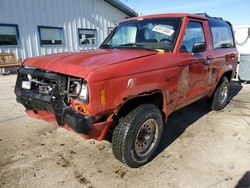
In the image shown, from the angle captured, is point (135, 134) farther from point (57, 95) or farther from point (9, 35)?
point (9, 35)

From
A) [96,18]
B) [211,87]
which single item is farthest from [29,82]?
[96,18]

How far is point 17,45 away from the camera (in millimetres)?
11453

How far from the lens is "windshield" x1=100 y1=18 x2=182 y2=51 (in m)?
3.84

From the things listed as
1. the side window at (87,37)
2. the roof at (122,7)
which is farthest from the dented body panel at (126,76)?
the roof at (122,7)

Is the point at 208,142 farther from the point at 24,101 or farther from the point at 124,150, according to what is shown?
the point at 24,101

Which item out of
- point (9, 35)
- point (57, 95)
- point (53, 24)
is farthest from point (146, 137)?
point (53, 24)

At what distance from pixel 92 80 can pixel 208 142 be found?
8.37ft

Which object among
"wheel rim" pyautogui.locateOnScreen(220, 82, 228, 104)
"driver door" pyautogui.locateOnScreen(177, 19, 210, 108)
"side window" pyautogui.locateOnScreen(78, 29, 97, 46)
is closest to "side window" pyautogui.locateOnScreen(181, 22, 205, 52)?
"driver door" pyautogui.locateOnScreen(177, 19, 210, 108)

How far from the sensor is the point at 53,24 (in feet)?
41.7

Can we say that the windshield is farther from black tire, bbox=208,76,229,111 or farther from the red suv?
black tire, bbox=208,76,229,111

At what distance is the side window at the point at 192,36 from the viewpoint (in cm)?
397

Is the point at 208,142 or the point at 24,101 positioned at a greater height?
the point at 24,101

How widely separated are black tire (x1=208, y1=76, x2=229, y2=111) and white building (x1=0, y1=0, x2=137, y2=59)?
9415 millimetres

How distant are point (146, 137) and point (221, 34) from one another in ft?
10.7
